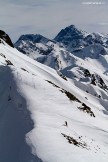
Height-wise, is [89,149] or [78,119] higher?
[89,149]

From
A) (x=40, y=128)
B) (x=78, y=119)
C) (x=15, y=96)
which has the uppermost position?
(x=40, y=128)

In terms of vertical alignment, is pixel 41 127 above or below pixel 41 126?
above

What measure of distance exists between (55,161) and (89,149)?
606 cm

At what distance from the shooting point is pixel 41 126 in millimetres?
28578

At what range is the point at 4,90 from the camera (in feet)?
135

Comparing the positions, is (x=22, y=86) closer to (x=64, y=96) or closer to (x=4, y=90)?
(x=4, y=90)

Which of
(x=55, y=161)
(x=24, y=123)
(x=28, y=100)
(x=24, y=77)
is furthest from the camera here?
(x=24, y=77)

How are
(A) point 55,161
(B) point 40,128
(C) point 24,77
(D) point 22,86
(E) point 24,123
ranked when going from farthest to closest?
(C) point 24,77 < (D) point 22,86 < (E) point 24,123 < (B) point 40,128 < (A) point 55,161

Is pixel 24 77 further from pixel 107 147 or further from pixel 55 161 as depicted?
pixel 55 161

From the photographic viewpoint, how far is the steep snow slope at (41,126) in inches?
965

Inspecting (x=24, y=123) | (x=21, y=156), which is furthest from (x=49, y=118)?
(x=21, y=156)

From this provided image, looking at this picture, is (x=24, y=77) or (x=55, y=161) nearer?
(x=55, y=161)

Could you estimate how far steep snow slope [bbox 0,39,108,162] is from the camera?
24.5 metres

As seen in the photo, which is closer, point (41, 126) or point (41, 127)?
point (41, 127)
